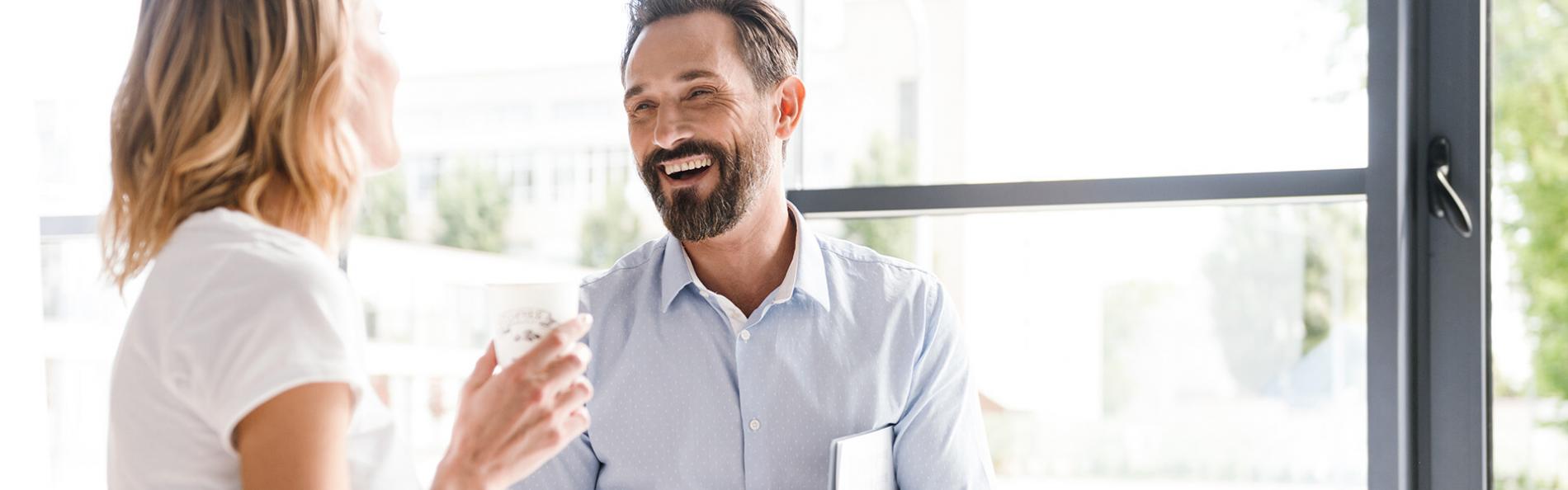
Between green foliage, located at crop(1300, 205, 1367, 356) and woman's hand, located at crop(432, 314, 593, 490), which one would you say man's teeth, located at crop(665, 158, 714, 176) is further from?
green foliage, located at crop(1300, 205, 1367, 356)

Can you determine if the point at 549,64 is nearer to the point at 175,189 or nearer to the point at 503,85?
the point at 503,85

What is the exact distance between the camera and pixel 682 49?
5.54 feet

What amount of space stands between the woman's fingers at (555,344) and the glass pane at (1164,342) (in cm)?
117

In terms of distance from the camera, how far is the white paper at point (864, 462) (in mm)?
1470

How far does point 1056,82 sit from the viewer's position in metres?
2.01

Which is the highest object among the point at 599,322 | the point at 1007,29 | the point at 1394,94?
the point at 1007,29

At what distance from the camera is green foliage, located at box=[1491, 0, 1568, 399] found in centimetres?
159

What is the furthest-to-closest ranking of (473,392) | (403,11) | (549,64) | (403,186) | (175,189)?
(403,186) < (549,64) < (403,11) < (473,392) < (175,189)

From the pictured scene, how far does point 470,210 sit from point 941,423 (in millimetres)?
6413

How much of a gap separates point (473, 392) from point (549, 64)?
13.1ft

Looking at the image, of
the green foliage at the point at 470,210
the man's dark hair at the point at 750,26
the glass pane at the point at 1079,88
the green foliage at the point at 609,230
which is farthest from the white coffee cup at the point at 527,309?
the green foliage at the point at 470,210

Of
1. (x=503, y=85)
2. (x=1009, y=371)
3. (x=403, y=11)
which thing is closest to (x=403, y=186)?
(x=503, y=85)

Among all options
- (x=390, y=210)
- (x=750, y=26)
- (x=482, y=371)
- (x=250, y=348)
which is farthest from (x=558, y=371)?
(x=390, y=210)

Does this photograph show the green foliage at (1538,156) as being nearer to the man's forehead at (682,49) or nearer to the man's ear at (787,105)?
the man's ear at (787,105)
